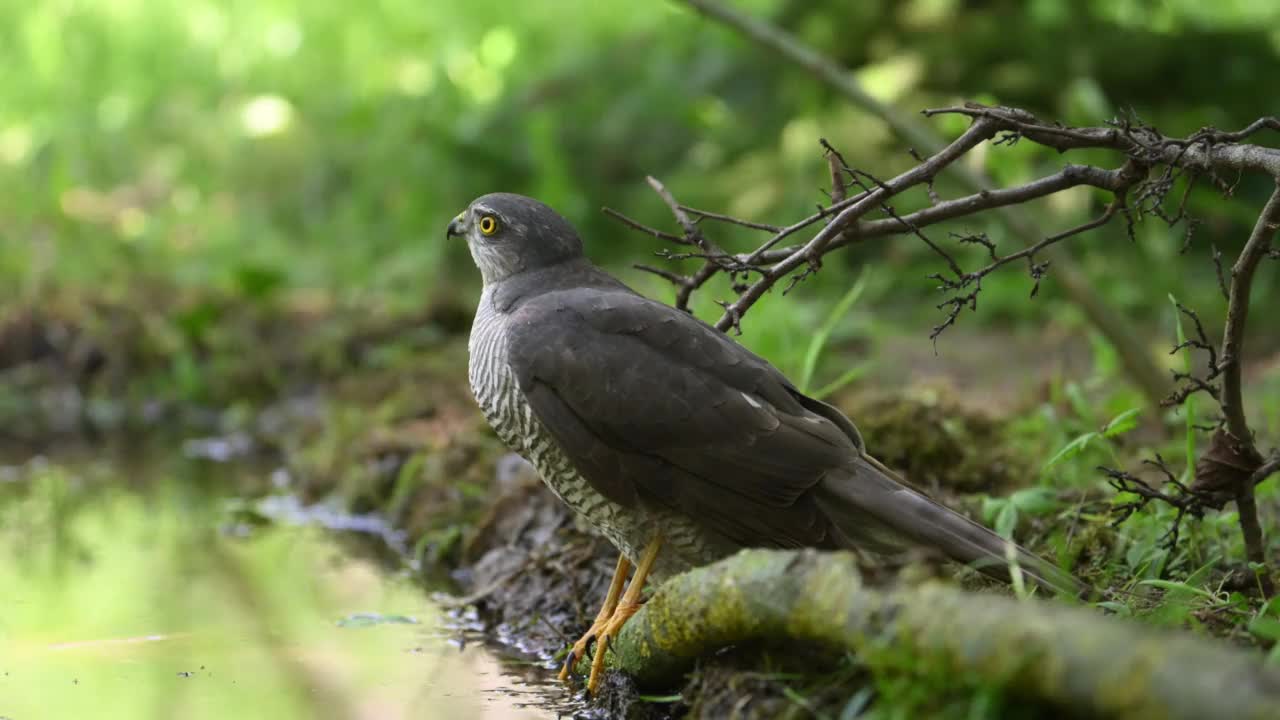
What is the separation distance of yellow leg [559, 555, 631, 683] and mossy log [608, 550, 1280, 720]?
1.57ft

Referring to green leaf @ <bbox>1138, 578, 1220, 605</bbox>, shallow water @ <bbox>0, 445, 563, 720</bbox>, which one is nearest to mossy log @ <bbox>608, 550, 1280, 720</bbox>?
green leaf @ <bbox>1138, 578, 1220, 605</bbox>

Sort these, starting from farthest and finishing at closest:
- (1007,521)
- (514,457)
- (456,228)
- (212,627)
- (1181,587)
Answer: (514,457) < (212,627) < (456,228) < (1007,521) < (1181,587)

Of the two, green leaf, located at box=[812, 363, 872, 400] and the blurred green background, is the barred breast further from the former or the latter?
the blurred green background

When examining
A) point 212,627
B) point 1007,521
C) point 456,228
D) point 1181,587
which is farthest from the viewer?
point 212,627

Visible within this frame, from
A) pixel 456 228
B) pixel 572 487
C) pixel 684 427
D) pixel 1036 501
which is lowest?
pixel 572 487

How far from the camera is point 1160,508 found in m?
4.01

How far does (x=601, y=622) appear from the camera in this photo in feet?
11.8

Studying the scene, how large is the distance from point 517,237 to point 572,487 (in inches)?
33.3

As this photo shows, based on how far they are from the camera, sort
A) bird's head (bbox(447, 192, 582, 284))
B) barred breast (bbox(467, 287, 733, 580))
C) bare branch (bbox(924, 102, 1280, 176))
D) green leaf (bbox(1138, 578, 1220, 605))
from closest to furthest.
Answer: bare branch (bbox(924, 102, 1280, 176)) < green leaf (bbox(1138, 578, 1220, 605)) < barred breast (bbox(467, 287, 733, 580)) < bird's head (bbox(447, 192, 582, 284))

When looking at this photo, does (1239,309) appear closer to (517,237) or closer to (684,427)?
(684,427)

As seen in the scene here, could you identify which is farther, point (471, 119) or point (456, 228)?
point (471, 119)

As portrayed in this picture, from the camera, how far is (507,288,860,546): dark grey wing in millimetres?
3283

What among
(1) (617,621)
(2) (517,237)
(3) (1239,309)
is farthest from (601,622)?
(3) (1239,309)

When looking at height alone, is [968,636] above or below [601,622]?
above
